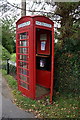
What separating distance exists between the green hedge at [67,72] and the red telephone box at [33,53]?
0.32m

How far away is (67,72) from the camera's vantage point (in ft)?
13.6

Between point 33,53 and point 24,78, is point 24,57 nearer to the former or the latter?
point 33,53

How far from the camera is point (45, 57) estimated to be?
5023 millimetres

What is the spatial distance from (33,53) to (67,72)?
1.37 m

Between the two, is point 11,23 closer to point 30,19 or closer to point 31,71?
point 30,19

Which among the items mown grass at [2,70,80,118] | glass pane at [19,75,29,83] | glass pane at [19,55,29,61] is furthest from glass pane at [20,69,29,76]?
mown grass at [2,70,80,118]

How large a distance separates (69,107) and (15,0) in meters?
5.33

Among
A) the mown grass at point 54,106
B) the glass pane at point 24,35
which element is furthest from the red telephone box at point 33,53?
the mown grass at point 54,106

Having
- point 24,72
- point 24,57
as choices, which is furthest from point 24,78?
point 24,57

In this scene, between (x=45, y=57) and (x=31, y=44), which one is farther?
(x=45, y=57)

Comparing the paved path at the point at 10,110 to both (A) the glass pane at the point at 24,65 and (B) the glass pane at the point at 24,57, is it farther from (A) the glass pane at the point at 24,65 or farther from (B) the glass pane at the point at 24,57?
(B) the glass pane at the point at 24,57

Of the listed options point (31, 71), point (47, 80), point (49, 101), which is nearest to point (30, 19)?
point (31, 71)

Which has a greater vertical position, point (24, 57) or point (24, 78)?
point (24, 57)

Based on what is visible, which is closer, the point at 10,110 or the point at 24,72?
the point at 10,110
